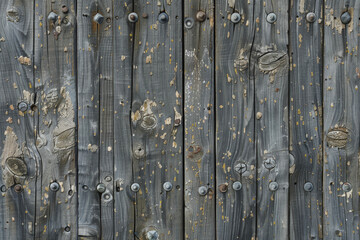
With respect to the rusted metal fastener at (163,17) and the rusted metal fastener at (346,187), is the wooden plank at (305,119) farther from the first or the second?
the rusted metal fastener at (163,17)

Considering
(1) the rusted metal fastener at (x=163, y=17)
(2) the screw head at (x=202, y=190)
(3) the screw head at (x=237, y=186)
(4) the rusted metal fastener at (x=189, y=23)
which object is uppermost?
(1) the rusted metal fastener at (x=163, y=17)

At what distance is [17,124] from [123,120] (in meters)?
0.44

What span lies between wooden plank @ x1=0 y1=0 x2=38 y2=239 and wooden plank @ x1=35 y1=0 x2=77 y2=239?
0.03 m

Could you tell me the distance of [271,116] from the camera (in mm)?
1568

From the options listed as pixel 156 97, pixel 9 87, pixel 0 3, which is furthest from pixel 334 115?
pixel 0 3

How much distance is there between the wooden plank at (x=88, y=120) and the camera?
1.54 metres

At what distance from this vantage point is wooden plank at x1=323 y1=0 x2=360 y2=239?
60.9 inches

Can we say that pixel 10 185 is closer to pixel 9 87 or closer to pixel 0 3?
pixel 9 87

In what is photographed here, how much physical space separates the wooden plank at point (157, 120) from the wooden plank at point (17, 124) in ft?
1.43

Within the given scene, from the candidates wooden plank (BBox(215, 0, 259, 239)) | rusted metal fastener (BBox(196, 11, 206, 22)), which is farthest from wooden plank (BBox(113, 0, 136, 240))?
wooden plank (BBox(215, 0, 259, 239))

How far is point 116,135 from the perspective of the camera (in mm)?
1565

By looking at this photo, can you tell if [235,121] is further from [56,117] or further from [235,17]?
[56,117]

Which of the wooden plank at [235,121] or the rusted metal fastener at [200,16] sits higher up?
the rusted metal fastener at [200,16]

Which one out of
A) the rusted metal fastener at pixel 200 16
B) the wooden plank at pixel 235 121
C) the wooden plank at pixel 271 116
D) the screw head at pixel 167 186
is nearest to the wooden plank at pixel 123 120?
the screw head at pixel 167 186
